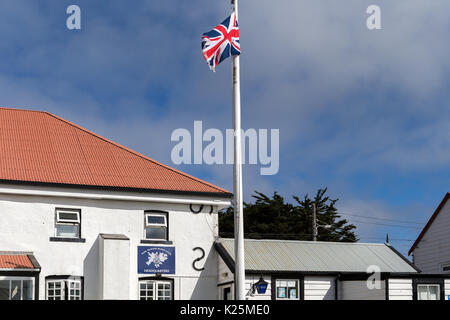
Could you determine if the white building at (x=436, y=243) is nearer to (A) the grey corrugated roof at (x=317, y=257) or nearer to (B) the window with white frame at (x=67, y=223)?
(A) the grey corrugated roof at (x=317, y=257)

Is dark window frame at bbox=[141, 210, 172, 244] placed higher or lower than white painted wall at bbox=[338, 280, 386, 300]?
higher

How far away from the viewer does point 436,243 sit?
130 feet

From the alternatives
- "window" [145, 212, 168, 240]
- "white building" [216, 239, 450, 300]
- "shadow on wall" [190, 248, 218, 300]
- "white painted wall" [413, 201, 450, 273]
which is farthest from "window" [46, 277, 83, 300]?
"white painted wall" [413, 201, 450, 273]

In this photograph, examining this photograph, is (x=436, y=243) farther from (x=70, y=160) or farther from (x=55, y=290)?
(x=55, y=290)

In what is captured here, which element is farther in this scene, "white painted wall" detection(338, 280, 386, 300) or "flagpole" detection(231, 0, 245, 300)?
"white painted wall" detection(338, 280, 386, 300)

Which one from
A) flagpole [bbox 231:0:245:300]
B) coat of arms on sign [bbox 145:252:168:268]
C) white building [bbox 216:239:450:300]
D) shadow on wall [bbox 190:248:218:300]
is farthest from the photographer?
shadow on wall [bbox 190:248:218:300]

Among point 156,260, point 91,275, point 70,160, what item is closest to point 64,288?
point 91,275

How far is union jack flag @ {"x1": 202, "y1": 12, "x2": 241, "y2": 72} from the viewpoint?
20.0m

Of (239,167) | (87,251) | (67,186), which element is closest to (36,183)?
(67,186)

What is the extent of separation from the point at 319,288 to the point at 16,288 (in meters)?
12.0

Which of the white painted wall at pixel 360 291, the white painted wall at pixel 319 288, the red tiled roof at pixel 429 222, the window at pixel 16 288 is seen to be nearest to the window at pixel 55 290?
the window at pixel 16 288

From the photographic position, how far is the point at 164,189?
27.9m

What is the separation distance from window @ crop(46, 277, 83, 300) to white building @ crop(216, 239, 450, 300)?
225 inches

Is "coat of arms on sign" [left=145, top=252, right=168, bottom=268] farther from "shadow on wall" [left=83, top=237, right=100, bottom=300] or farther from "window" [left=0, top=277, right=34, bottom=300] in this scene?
"window" [left=0, top=277, right=34, bottom=300]
